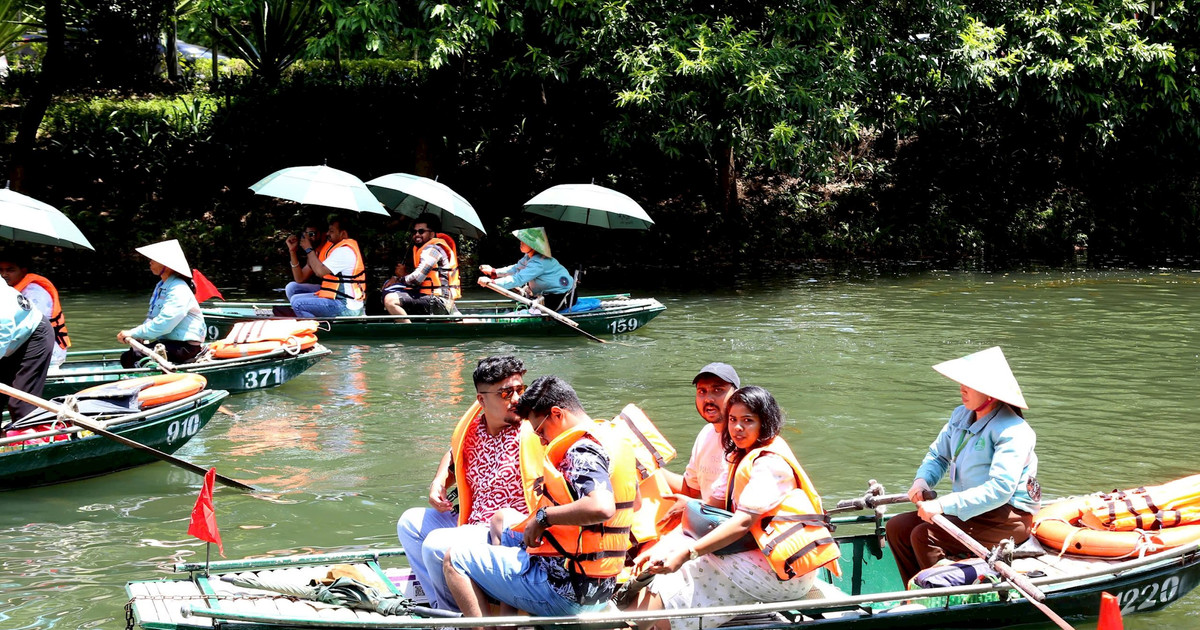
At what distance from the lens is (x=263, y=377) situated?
1215cm

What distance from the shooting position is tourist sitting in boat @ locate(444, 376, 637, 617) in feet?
16.1

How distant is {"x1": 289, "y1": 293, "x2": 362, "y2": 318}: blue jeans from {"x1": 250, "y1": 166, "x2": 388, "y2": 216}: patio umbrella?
123 cm

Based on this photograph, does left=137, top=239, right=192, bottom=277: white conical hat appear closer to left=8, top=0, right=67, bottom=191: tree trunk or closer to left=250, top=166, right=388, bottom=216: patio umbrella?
left=250, top=166, right=388, bottom=216: patio umbrella

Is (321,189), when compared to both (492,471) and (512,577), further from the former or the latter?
(512,577)

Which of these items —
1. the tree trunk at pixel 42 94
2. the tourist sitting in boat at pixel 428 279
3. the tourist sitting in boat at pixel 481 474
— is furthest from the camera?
the tree trunk at pixel 42 94

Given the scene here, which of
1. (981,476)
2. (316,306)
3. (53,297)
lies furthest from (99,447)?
(981,476)

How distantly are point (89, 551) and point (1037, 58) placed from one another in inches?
760

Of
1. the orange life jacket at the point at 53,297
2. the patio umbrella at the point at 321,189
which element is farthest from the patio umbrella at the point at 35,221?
the patio umbrella at the point at 321,189

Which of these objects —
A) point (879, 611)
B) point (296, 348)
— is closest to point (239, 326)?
point (296, 348)

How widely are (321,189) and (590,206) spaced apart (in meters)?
3.39

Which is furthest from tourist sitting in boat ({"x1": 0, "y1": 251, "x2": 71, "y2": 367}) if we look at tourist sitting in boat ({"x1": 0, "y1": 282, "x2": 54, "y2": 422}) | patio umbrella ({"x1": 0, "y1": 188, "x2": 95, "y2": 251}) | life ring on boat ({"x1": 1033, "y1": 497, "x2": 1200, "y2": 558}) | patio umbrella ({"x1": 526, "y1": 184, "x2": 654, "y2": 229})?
life ring on boat ({"x1": 1033, "y1": 497, "x2": 1200, "y2": 558})

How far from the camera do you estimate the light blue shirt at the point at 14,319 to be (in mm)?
7770

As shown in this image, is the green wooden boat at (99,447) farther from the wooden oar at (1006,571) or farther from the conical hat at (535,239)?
the conical hat at (535,239)

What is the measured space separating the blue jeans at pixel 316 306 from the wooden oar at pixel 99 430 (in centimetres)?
585
